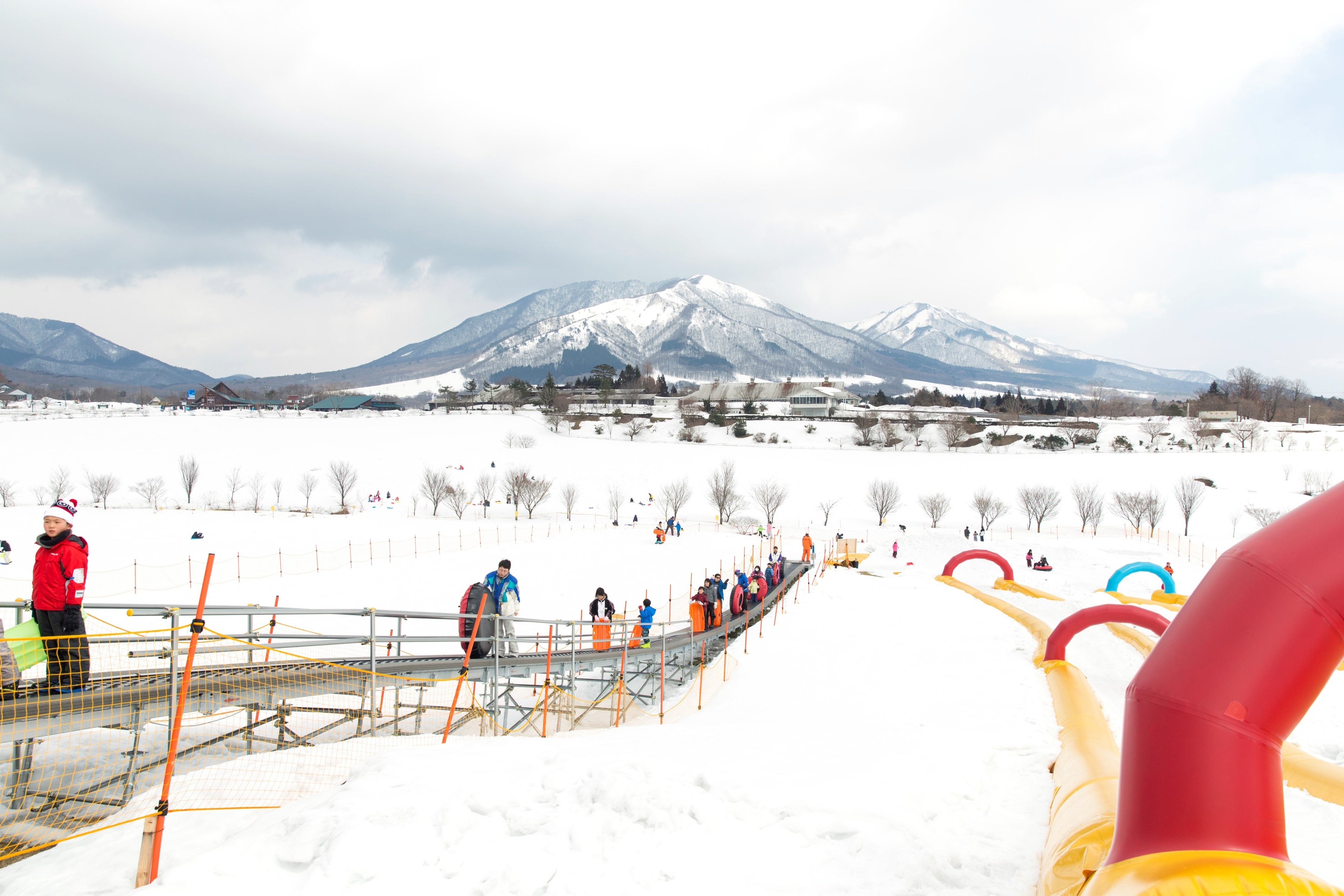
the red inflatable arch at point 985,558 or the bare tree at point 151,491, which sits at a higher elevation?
the red inflatable arch at point 985,558

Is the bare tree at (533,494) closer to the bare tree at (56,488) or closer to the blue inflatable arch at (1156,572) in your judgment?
the bare tree at (56,488)

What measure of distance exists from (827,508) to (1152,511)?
2470cm

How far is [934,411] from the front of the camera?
114812mm

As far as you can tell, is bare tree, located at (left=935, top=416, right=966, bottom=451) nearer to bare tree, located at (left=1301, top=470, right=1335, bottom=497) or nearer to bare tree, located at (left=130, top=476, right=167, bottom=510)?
bare tree, located at (left=1301, top=470, right=1335, bottom=497)

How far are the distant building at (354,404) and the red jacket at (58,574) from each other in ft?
430

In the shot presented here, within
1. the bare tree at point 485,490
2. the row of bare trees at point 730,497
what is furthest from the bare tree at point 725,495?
the bare tree at point 485,490

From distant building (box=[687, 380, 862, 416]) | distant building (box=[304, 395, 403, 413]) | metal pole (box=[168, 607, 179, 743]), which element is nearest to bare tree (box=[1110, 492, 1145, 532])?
metal pole (box=[168, 607, 179, 743])

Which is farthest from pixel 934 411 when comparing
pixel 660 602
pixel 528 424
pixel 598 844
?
pixel 598 844

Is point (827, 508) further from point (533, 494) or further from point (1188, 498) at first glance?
point (1188, 498)

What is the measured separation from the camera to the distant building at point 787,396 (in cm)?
12275

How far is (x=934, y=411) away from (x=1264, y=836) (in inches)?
4759

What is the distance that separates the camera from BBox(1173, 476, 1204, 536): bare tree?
51250 mm

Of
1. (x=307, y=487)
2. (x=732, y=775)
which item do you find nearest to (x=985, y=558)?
(x=732, y=775)

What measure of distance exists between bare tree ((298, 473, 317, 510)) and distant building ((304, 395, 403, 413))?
71.6m
